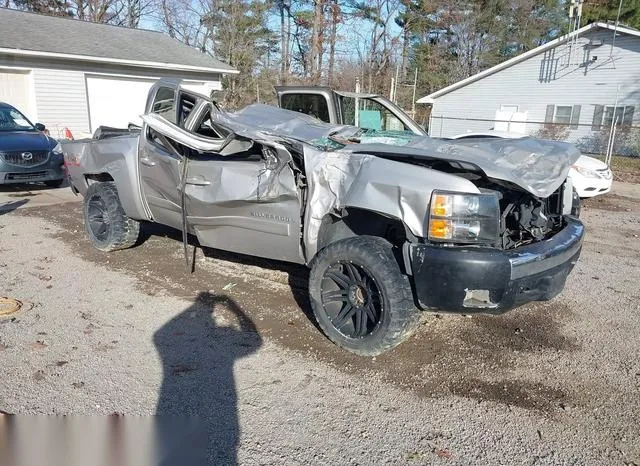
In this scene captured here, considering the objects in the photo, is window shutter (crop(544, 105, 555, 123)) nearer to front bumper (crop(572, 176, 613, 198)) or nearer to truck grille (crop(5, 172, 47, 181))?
front bumper (crop(572, 176, 613, 198))

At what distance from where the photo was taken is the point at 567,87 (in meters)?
25.0

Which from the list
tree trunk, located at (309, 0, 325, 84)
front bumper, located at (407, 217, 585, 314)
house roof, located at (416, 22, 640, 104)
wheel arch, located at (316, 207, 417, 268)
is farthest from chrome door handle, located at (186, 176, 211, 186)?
tree trunk, located at (309, 0, 325, 84)

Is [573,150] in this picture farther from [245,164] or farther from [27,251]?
[27,251]

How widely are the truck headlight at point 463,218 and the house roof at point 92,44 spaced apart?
600 inches

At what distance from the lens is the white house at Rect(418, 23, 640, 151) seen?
2298 cm

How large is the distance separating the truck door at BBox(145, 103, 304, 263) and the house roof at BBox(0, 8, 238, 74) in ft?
42.5

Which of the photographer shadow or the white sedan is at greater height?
the white sedan

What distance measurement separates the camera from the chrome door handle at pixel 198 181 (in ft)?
14.5

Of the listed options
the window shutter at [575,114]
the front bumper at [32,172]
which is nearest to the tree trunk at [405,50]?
the window shutter at [575,114]

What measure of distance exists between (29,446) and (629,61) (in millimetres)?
26668

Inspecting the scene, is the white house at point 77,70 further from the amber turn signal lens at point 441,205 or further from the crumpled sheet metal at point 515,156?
the amber turn signal lens at point 441,205

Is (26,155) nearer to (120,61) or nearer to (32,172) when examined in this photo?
(32,172)

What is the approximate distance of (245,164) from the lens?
4.16 metres

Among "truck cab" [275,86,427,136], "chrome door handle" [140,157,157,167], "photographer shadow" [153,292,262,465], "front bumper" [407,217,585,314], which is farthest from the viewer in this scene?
"truck cab" [275,86,427,136]
